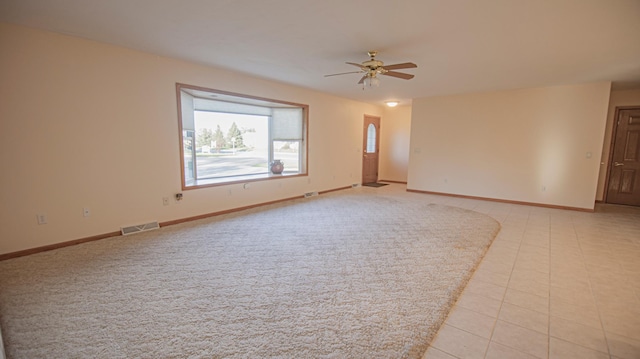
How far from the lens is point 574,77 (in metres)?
4.88

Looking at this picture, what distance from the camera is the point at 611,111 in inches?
244

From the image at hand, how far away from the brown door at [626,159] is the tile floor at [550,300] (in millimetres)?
2780

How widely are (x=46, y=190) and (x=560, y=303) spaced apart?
5.47 m

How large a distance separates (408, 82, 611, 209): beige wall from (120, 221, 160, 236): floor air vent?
6.19 m

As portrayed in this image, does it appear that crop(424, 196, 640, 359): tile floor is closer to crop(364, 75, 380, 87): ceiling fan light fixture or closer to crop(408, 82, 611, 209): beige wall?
crop(408, 82, 611, 209): beige wall

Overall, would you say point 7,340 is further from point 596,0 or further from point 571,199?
point 571,199

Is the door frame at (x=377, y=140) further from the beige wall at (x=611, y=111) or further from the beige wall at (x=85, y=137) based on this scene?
the beige wall at (x=611, y=111)

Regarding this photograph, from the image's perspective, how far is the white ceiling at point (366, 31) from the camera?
2477 mm

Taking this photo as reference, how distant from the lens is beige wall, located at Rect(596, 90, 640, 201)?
595cm

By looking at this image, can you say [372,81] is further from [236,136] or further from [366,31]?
[236,136]

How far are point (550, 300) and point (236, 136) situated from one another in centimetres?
574

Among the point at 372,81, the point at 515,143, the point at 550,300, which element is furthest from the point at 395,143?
the point at 550,300

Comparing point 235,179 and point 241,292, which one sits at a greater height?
point 235,179

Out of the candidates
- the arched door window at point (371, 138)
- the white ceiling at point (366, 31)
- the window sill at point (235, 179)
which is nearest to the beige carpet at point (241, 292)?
the window sill at point (235, 179)
